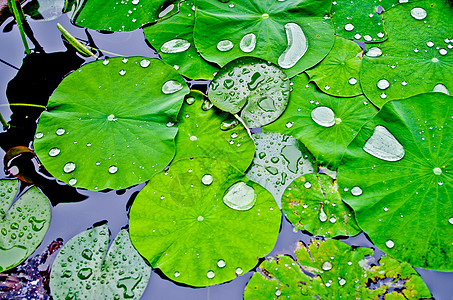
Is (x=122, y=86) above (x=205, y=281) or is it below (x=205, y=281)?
above

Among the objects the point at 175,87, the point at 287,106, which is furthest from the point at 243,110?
the point at 175,87

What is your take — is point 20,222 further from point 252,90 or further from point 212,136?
point 252,90

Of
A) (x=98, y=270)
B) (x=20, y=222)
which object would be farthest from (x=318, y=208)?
(x=20, y=222)

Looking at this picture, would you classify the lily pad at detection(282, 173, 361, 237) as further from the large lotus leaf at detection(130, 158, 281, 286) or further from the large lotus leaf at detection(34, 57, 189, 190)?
the large lotus leaf at detection(34, 57, 189, 190)

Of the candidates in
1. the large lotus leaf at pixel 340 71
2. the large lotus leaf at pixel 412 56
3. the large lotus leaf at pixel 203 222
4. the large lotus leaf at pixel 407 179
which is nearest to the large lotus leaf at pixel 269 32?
the large lotus leaf at pixel 340 71

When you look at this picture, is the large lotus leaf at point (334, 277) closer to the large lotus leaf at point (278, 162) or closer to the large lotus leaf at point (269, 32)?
the large lotus leaf at point (278, 162)

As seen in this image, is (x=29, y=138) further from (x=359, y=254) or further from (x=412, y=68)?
(x=412, y=68)
